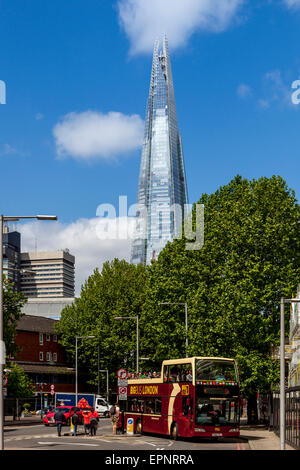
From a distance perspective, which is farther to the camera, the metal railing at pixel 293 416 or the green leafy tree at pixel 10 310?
the green leafy tree at pixel 10 310

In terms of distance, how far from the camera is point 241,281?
48.5 meters

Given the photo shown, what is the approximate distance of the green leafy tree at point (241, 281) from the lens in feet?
156

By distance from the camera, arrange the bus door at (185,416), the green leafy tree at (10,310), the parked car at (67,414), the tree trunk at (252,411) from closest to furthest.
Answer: the bus door at (185,416) → the parked car at (67,414) → the tree trunk at (252,411) → the green leafy tree at (10,310)

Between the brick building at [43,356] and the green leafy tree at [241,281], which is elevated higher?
the green leafy tree at [241,281]

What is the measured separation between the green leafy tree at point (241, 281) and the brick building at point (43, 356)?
45.4m

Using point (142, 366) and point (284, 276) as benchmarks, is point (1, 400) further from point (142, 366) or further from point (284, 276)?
point (142, 366)

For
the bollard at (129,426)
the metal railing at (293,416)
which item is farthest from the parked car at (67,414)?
the metal railing at (293,416)

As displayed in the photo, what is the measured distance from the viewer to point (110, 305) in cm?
8412

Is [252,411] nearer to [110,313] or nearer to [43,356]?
[110,313]

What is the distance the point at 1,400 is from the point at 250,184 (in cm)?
3545

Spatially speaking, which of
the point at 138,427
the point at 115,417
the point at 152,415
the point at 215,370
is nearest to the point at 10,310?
the point at 115,417

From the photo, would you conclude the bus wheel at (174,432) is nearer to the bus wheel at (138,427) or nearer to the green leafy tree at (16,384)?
the bus wheel at (138,427)

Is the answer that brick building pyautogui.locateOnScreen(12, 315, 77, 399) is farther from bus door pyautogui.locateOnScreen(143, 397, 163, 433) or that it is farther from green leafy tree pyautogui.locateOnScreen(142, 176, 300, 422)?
bus door pyautogui.locateOnScreen(143, 397, 163, 433)

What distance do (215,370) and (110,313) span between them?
47136mm
